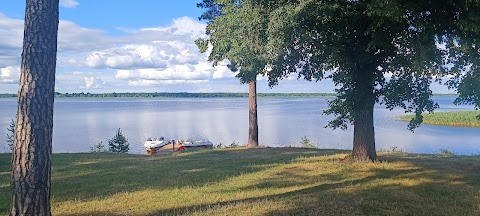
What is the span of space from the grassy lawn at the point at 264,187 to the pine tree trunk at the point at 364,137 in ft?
1.17

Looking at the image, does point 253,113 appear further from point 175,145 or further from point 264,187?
point 264,187

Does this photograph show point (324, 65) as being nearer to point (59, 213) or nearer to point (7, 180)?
point (59, 213)

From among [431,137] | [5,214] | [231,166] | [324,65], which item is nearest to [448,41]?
[324,65]

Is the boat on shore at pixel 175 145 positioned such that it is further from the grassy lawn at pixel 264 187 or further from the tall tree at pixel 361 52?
the tall tree at pixel 361 52

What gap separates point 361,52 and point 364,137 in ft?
10.2

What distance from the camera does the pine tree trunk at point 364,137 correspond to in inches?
542

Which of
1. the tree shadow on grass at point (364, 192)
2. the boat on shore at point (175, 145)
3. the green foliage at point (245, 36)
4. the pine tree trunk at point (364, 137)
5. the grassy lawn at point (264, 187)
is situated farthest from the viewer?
the boat on shore at point (175, 145)

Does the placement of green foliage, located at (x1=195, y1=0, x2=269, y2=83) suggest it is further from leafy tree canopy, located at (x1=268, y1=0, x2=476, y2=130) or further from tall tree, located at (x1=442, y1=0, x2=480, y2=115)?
tall tree, located at (x1=442, y1=0, x2=480, y2=115)

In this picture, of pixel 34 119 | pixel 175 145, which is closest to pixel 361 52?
pixel 34 119

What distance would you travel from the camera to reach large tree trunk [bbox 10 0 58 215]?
19.8 feet

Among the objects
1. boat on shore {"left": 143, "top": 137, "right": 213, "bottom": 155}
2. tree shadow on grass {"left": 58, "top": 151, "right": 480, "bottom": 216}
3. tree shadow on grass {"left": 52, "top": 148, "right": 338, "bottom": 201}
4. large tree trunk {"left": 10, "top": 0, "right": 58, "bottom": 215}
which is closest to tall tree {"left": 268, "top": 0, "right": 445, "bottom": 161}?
tree shadow on grass {"left": 58, "top": 151, "right": 480, "bottom": 216}

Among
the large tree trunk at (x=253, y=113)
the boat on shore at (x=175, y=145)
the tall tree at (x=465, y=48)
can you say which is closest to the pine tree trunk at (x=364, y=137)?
the tall tree at (x=465, y=48)

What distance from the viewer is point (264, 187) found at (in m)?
11.3

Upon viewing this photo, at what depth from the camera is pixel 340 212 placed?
317 inches
